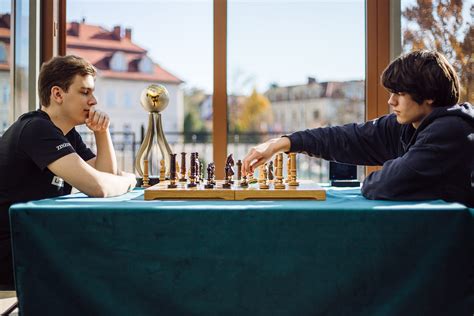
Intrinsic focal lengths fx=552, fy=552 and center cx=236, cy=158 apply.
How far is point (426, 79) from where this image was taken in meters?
1.78

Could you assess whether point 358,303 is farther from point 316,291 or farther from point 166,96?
point 166,96

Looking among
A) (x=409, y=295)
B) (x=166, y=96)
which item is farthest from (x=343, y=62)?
(x=409, y=295)

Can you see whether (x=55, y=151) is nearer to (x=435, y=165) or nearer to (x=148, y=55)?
(x=435, y=165)

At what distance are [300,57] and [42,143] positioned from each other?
12.6ft

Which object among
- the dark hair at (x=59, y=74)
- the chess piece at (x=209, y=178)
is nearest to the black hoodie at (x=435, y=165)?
the chess piece at (x=209, y=178)

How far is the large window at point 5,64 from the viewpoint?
2.92 meters

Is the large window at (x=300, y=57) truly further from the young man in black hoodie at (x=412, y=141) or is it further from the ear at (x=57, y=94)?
the ear at (x=57, y=94)

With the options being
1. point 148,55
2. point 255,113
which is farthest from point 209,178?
point 148,55

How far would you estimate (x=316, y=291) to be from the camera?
1.40 meters

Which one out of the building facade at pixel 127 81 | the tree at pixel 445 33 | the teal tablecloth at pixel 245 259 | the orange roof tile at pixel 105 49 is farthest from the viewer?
the building facade at pixel 127 81

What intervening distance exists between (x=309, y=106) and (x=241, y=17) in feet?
10.4

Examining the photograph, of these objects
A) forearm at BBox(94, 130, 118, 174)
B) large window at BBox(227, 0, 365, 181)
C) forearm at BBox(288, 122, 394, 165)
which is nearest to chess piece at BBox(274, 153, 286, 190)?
forearm at BBox(288, 122, 394, 165)

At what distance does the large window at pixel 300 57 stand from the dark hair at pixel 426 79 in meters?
1.57

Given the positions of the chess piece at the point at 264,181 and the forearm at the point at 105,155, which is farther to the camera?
the forearm at the point at 105,155
